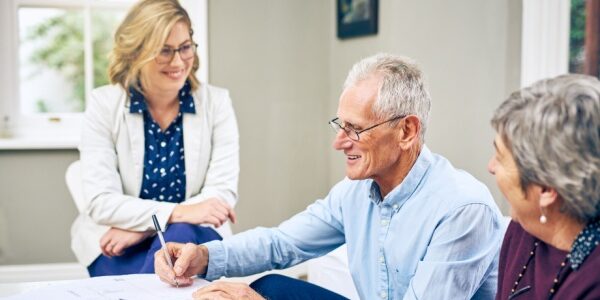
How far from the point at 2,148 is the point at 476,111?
2.15m

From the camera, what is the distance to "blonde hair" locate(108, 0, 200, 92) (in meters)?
2.45

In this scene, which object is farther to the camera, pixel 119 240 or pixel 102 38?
pixel 102 38

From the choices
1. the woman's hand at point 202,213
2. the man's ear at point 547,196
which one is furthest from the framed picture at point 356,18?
the man's ear at point 547,196

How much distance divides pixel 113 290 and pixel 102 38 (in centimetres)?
238

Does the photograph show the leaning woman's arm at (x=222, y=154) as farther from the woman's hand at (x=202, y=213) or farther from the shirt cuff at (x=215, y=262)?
the shirt cuff at (x=215, y=262)

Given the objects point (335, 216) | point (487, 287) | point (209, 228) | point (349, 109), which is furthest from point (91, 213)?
point (487, 287)

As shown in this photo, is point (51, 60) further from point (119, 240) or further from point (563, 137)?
point (563, 137)

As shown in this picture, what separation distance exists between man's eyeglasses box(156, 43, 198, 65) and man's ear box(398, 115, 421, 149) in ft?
3.74

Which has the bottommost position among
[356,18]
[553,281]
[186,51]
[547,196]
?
[553,281]

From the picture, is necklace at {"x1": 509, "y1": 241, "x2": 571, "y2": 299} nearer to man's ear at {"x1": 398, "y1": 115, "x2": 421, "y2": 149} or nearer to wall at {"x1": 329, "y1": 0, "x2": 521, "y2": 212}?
man's ear at {"x1": 398, "y1": 115, "x2": 421, "y2": 149}

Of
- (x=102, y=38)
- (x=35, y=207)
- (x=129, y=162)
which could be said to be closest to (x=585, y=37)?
Answer: (x=129, y=162)

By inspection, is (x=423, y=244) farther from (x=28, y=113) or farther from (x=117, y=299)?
(x=28, y=113)

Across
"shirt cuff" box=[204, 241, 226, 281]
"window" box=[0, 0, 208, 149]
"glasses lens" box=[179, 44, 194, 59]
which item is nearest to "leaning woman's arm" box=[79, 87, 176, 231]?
"glasses lens" box=[179, 44, 194, 59]

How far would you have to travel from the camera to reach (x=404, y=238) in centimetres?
158
